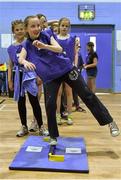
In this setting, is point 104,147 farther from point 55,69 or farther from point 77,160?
point 55,69

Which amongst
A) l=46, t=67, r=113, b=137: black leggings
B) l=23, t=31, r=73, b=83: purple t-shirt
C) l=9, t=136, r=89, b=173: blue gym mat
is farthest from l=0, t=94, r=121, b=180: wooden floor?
l=23, t=31, r=73, b=83: purple t-shirt

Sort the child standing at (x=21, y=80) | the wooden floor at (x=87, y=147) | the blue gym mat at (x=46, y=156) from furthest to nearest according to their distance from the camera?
the child standing at (x=21, y=80), the blue gym mat at (x=46, y=156), the wooden floor at (x=87, y=147)

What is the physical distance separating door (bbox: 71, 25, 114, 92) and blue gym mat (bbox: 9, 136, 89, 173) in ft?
19.1

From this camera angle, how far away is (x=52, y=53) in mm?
Result: 2891

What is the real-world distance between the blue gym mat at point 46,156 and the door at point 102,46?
5.82 metres

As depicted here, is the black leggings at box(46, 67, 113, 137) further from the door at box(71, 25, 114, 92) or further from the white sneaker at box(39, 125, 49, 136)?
the door at box(71, 25, 114, 92)

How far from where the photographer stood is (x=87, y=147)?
10.9 ft

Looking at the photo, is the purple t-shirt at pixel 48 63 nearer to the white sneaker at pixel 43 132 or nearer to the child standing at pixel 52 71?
the child standing at pixel 52 71

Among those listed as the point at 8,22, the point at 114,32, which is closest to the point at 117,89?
the point at 114,32

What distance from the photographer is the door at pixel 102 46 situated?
9195 mm

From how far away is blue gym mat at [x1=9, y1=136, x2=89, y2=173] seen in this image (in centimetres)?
265

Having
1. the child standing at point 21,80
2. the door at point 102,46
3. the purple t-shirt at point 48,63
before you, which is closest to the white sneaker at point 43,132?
the child standing at point 21,80

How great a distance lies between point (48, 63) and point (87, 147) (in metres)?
0.90

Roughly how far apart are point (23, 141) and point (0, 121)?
1.28 m
